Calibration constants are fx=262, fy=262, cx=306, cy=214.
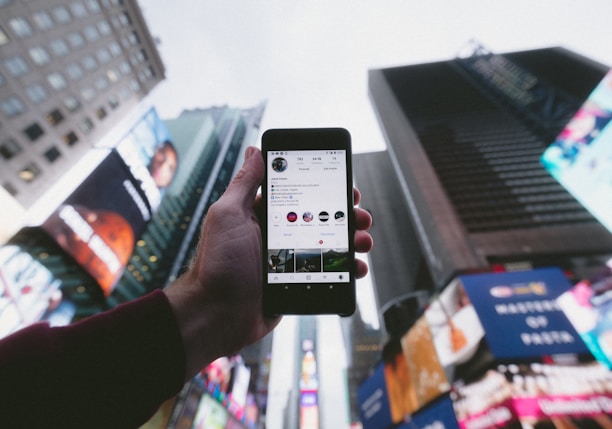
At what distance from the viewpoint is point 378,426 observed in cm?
1595

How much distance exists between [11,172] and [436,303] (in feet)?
130

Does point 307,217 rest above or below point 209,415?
above

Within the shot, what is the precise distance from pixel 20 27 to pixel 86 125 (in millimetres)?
11450

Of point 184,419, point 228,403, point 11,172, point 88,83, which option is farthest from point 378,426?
point 88,83

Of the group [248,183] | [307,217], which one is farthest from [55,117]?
[307,217]

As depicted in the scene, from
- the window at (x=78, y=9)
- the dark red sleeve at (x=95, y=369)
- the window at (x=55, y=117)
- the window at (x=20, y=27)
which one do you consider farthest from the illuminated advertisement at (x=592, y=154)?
the window at (x=78, y=9)

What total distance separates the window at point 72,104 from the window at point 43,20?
24.1ft

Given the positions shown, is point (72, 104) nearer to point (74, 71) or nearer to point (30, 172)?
point (74, 71)

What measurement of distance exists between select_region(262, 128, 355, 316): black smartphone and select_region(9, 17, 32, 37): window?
40464mm

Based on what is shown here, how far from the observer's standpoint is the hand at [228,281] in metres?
2.17

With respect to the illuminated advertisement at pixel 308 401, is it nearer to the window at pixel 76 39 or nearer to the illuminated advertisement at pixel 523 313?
the illuminated advertisement at pixel 523 313

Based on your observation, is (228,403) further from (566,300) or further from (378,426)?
(566,300)

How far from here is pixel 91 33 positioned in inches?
1427

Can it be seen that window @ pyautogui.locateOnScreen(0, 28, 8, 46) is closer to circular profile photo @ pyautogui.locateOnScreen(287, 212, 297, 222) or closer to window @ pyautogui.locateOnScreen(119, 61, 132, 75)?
window @ pyautogui.locateOnScreen(119, 61, 132, 75)
